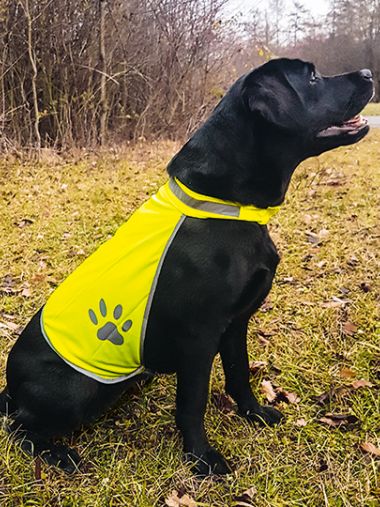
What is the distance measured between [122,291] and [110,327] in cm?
15

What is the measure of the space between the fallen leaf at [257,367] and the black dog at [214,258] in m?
0.68

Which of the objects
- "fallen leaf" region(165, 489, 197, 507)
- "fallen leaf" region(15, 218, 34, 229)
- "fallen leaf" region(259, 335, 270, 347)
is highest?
"fallen leaf" region(165, 489, 197, 507)

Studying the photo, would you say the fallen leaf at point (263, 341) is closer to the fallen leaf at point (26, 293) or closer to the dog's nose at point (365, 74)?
the dog's nose at point (365, 74)

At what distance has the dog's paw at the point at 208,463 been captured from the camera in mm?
2064

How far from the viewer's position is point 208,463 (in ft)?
6.82

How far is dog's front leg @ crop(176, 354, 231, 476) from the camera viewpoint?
194cm

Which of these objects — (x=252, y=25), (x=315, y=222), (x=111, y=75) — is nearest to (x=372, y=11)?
(x=252, y=25)

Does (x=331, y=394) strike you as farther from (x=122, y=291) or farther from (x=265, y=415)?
(x=122, y=291)

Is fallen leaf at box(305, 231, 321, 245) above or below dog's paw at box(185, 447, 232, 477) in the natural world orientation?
below

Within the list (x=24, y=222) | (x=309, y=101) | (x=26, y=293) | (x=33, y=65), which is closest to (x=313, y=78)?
(x=309, y=101)

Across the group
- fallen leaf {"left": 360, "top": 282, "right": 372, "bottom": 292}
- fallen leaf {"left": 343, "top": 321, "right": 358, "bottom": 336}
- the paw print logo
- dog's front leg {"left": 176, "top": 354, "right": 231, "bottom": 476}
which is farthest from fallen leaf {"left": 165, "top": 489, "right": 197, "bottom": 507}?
fallen leaf {"left": 360, "top": 282, "right": 372, "bottom": 292}

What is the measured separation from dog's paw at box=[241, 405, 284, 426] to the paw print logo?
0.77m

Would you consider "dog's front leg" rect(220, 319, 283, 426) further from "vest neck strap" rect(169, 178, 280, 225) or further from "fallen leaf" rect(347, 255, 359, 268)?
"fallen leaf" rect(347, 255, 359, 268)

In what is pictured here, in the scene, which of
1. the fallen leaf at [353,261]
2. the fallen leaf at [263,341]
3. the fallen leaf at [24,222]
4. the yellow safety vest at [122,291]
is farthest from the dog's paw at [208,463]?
the fallen leaf at [24,222]
